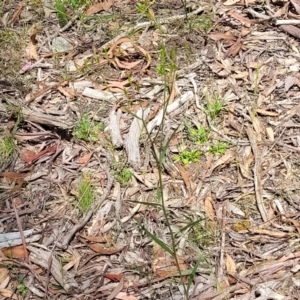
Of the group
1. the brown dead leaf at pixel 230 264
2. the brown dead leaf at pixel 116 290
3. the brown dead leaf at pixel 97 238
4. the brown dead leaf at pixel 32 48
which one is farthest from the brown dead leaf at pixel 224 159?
the brown dead leaf at pixel 32 48

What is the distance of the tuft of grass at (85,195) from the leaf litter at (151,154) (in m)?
0.01

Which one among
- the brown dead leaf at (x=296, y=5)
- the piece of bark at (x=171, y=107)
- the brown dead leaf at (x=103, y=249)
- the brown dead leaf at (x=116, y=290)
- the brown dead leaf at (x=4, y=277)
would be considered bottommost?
the brown dead leaf at (x=4, y=277)

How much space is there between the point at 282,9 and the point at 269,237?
1.48 meters

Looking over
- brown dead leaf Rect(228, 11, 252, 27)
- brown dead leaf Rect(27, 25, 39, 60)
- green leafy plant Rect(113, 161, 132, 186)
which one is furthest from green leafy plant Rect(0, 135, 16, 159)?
brown dead leaf Rect(228, 11, 252, 27)

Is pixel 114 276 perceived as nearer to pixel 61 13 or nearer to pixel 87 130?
pixel 87 130

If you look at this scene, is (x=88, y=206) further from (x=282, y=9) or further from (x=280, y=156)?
(x=282, y=9)

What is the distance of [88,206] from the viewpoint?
8.16 ft

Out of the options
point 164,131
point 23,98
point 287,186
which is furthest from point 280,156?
point 23,98

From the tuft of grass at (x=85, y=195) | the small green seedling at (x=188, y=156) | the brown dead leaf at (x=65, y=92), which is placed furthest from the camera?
the brown dead leaf at (x=65, y=92)

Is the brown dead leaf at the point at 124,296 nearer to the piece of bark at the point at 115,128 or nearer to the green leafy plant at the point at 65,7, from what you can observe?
the piece of bark at the point at 115,128

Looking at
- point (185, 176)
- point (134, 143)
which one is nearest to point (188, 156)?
point (185, 176)

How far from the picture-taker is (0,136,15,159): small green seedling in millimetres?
2697

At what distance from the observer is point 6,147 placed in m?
2.71

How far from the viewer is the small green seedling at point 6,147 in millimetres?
2697
